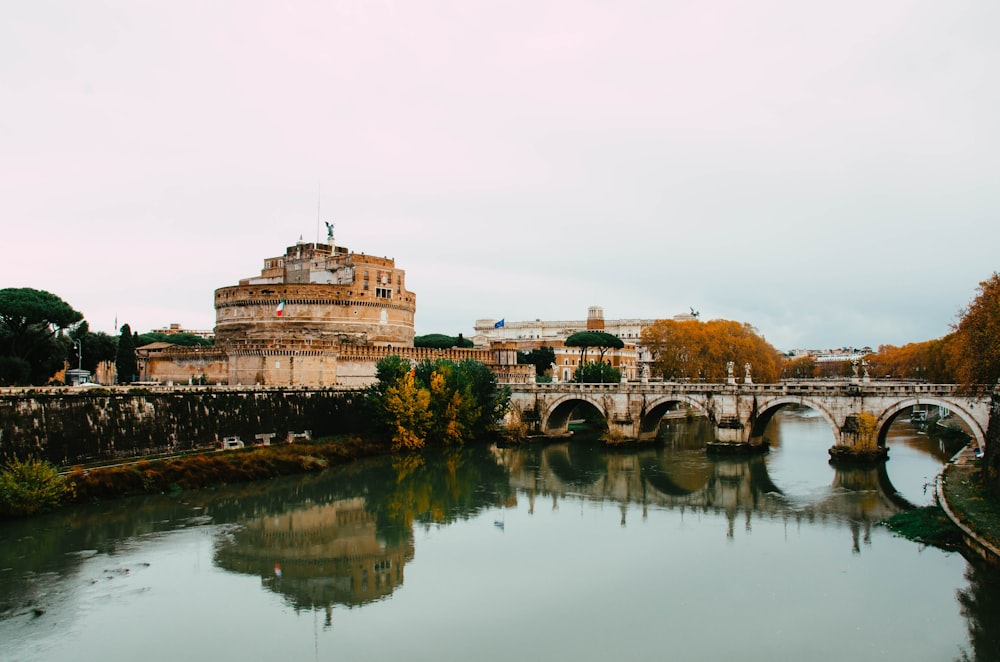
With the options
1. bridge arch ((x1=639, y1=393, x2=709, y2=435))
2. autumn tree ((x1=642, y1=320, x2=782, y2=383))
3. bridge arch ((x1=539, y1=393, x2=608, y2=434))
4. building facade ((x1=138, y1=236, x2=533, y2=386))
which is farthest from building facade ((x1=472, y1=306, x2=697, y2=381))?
bridge arch ((x1=639, y1=393, x2=709, y2=435))

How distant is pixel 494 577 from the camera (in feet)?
46.4

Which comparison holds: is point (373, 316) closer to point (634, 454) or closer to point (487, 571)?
point (634, 454)

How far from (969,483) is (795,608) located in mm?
8850

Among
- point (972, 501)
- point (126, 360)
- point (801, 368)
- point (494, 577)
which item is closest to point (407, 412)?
point (126, 360)

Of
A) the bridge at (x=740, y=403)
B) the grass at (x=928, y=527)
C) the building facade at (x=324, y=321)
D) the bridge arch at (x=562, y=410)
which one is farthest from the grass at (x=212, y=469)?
the grass at (x=928, y=527)

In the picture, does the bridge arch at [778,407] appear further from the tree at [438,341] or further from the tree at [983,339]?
the tree at [438,341]

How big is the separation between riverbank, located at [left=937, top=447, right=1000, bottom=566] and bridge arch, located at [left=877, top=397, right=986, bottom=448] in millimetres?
1099

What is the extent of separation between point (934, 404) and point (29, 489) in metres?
25.2

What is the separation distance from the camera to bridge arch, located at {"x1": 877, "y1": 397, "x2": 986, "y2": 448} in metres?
22.8

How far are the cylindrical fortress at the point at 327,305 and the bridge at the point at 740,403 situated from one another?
35.0 ft

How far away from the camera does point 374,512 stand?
19.7m

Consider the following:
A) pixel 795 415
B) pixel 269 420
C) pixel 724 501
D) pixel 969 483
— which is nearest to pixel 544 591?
pixel 724 501

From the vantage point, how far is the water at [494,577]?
11.1 metres

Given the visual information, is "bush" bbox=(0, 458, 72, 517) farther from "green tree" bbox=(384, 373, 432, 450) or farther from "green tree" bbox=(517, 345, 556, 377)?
"green tree" bbox=(517, 345, 556, 377)
